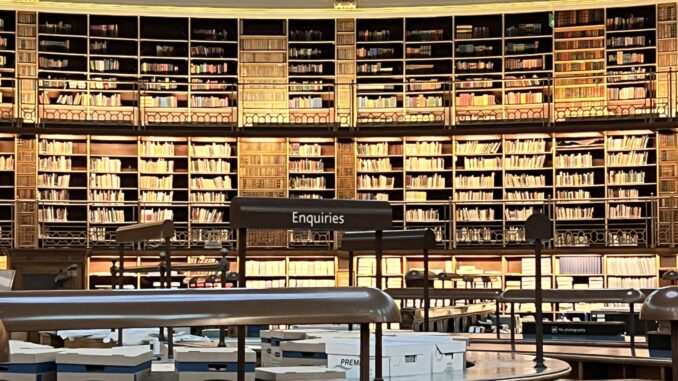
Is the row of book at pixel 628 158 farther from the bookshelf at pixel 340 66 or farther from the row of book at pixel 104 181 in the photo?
the row of book at pixel 104 181

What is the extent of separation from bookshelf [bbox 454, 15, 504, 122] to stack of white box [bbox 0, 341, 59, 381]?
11.3 meters

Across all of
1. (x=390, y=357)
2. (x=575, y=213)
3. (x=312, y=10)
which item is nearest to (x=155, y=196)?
(x=312, y=10)

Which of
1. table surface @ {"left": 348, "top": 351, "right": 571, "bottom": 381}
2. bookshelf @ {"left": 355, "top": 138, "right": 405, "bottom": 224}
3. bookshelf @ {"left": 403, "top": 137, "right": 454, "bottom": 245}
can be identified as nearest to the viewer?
table surface @ {"left": 348, "top": 351, "right": 571, "bottom": 381}

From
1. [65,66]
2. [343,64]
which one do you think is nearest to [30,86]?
[65,66]

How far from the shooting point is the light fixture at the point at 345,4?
14148 mm

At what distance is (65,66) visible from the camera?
45.7 feet

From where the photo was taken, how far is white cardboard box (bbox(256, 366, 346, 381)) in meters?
3.16

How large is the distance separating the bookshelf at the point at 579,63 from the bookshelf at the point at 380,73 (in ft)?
6.38

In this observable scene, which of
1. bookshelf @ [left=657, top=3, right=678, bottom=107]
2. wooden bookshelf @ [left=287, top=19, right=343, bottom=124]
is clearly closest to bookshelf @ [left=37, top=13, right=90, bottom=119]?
wooden bookshelf @ [left=287, top=19, right=343, bottom=124]

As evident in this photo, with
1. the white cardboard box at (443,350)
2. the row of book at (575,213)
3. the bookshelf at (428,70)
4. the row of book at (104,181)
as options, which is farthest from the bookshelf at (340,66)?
the white cardboard box at (443,350)

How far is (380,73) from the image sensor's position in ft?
46.6

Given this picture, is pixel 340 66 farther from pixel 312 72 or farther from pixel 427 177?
pixel 427 177

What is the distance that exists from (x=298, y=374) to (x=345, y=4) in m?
11.4

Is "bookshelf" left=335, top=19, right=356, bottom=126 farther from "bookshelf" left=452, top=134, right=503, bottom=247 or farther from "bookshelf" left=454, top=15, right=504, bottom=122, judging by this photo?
"bookshelf" left=452, top=134, right=503, bottom=247
